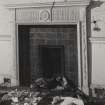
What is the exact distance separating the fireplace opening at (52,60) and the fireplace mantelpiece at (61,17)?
20.3 inches

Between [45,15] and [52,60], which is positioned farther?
[52,60]

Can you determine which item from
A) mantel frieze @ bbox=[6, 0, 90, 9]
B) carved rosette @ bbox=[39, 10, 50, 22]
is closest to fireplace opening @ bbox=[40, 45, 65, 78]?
carved rosette @ bbox=[39, 10, 50, 22]

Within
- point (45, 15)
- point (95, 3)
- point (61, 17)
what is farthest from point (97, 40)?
point (45, 15)

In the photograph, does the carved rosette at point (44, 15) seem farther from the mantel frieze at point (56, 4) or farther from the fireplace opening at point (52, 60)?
the fireplace opening at point (52, 60)

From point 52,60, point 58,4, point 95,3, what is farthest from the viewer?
point 52,60

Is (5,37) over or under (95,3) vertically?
under

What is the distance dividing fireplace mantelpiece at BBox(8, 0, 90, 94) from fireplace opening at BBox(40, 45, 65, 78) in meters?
0.52

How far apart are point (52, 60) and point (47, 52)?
0.70 ft

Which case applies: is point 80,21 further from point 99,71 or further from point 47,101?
point 47,101

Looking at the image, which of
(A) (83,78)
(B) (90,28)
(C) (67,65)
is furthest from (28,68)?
(B) (90,28)

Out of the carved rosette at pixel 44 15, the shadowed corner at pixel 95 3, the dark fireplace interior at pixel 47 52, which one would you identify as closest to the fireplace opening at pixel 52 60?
the dark fireplace interior at pixel 47 52

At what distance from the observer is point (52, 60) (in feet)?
20.9

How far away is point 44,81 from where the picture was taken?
6246 mm

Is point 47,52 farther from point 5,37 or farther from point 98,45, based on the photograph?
point 98,45
